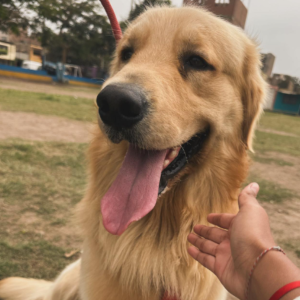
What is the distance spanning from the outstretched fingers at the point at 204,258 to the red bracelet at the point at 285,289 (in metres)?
0.50

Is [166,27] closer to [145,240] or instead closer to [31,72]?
[145,240]

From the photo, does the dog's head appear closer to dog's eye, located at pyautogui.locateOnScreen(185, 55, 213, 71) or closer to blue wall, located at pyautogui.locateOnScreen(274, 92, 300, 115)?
dog's eye, located at pyautogui.locateOnScreen(185, 55, 213, 71)

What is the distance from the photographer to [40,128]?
25.9 ft

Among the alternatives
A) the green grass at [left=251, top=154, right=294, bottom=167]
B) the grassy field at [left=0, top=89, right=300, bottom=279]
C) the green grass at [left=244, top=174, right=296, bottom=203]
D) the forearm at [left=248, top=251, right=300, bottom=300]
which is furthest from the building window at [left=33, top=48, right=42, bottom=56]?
the forearm at [left=248, top=251, right=300, bottom=300]

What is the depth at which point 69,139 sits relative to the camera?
7.31 metres

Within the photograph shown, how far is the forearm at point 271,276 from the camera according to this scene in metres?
1.16

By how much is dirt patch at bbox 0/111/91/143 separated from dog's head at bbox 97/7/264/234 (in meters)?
4.64

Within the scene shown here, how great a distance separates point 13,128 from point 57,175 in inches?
129

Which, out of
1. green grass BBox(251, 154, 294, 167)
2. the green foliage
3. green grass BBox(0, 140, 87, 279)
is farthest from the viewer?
green grass BBox(251, 154, 294, 167)

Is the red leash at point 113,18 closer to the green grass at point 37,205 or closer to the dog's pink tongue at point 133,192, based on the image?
the dog's pink tongue at point 133,192

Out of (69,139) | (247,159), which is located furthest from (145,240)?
(69,139)

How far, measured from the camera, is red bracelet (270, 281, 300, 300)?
3.62 ft

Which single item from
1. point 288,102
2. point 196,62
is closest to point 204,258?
point 196,62

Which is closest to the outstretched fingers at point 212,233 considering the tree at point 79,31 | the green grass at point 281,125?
the green grass at point 281,125
